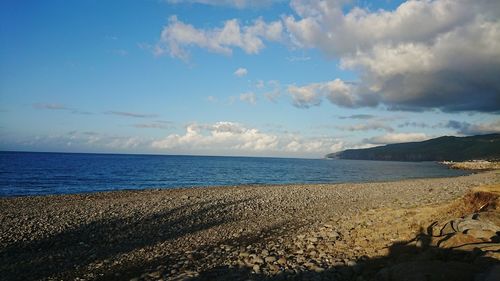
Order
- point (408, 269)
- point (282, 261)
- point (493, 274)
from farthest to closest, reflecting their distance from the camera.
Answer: point (282, 261) → point (408, 269) → point (493, 274)

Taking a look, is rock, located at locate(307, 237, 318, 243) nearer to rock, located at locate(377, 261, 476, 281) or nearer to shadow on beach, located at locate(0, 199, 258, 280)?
rock, located at locate(377, 261, 476, 281)

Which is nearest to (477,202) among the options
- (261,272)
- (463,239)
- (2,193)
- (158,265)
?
(463,239)

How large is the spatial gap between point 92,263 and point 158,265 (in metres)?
3.08

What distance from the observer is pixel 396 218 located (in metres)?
18.7

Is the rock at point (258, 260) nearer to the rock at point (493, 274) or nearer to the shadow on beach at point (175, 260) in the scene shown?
the shadow on beach at point (175, 260)

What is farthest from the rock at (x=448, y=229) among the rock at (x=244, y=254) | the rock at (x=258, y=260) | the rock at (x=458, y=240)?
the rock at (x=244, y=254)

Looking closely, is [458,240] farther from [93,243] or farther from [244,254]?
[93,243]

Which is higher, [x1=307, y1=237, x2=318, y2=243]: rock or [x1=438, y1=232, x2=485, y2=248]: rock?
[x1=438, y1=232, x2=485, y2=248]: rock

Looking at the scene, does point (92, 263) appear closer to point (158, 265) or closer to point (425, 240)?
point (158, 265)

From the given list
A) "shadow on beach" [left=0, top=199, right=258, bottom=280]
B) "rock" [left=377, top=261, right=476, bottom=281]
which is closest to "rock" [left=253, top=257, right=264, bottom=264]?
"rock" [left=377, top=261, right=476, bottom=281]

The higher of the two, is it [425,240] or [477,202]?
[477,202]

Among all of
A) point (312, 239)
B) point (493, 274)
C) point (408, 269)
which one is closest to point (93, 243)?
point (312, 239)

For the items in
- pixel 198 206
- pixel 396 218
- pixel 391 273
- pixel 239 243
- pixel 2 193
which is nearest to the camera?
pixel 391 273

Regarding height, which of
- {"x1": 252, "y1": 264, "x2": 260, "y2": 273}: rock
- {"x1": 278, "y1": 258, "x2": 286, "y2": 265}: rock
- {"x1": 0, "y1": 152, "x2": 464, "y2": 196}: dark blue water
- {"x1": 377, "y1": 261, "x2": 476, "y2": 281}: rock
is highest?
{"x1": 377, "y1": 261, "x2": 476, "y2": 281}: rock
